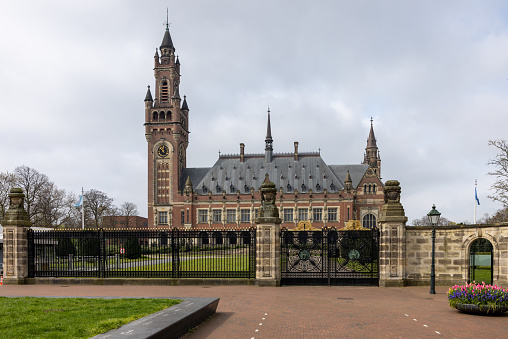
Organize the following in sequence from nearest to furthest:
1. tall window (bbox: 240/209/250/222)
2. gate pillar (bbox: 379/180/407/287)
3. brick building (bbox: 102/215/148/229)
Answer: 1. gate pillar (bbox: 379/180/407/287)
2. tall window (bbox: 240/209/250/222)
3. brick building (bbox: 102/215/148/229)

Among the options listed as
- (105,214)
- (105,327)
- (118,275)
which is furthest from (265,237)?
(105,214)

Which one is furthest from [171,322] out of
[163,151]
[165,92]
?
[165,92]

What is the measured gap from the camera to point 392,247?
725 inches

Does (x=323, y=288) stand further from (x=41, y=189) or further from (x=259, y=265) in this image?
(x=41, y=189)

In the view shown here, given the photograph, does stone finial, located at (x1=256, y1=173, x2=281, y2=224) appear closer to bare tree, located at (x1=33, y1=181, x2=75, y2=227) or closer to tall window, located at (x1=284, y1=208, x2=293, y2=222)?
bare tree, located at (x1=33, y1=181, x2=75, y2=227)

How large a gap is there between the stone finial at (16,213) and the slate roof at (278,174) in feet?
193

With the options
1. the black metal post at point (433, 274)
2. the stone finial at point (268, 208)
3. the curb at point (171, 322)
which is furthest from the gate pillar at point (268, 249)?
the curb at point (171, 322)

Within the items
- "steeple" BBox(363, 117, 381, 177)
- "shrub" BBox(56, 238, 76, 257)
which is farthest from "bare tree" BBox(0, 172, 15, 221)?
"steeple" BBox(363, 117, 381, 177)

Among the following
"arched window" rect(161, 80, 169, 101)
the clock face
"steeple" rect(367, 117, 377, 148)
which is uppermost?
"arched window" rect(161, 80, 169, 101)

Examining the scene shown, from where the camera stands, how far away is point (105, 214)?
8888cm

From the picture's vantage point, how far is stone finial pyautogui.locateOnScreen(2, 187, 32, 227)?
20.1m

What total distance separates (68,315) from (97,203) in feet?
255

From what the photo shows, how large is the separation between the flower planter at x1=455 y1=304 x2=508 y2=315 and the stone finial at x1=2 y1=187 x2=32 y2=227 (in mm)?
18713

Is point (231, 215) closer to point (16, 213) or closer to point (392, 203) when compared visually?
point (16, 213)
